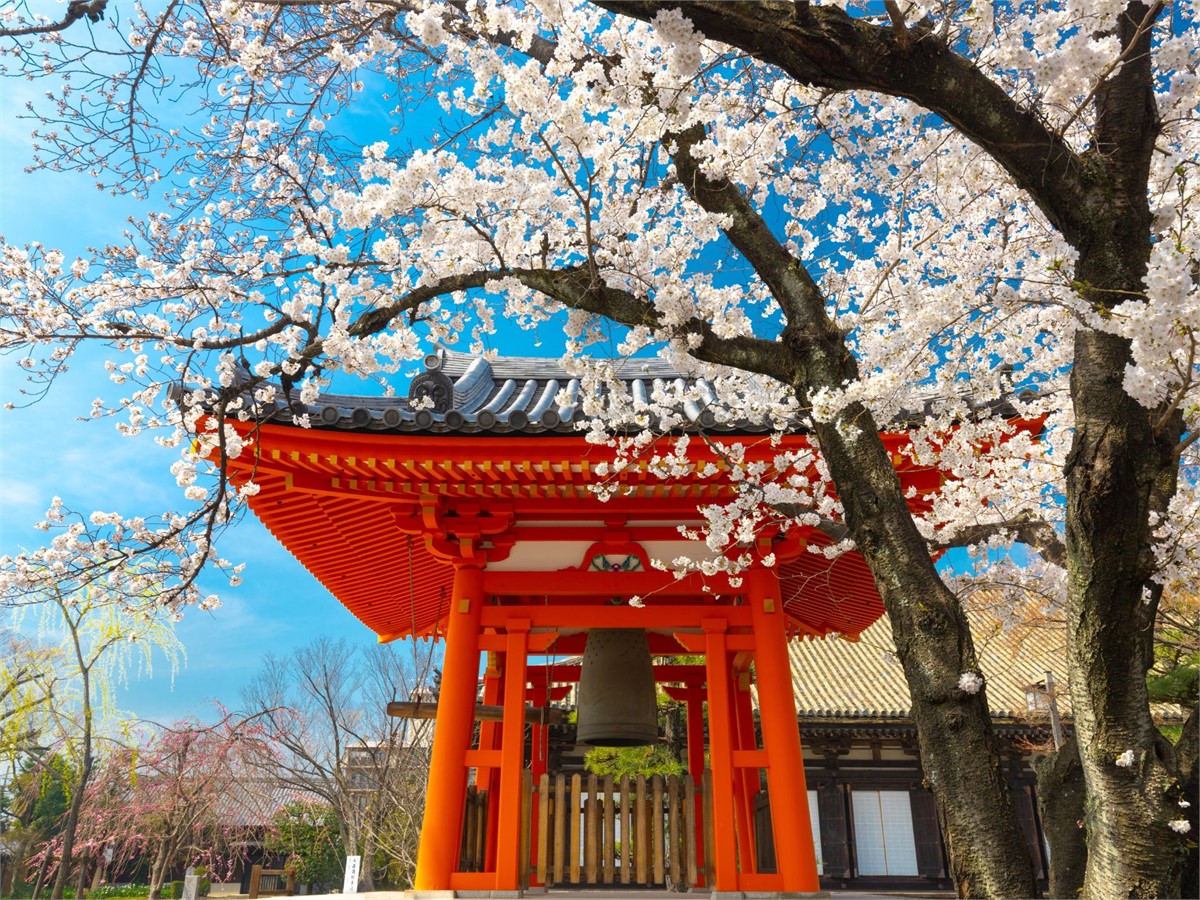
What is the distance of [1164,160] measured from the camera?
413 centimetres

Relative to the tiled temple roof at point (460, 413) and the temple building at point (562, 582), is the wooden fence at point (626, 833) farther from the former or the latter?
the tiled temple roof at point (460, 413)

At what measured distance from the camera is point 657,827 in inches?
241

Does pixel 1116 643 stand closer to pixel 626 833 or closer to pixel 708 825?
pixel 708 825

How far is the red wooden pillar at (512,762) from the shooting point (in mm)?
5695

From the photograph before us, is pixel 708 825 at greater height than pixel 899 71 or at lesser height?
lesser

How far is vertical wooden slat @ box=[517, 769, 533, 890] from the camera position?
5867 millimetres

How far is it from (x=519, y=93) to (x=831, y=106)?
169 cm

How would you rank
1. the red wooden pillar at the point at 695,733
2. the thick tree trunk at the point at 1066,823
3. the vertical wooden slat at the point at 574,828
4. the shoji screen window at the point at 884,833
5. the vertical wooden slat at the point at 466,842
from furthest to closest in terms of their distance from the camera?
1. the shoji screen window at the point at 884,833
2. the red wooden pillar at the point at 695,733
3. the vertical wooden slat at the point at 466,842
4. the vertical wooden slat at the point at 574,828
5. the thick tree trunk at the point at 1066,823

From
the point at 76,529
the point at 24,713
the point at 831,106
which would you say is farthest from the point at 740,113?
the point at 24,713

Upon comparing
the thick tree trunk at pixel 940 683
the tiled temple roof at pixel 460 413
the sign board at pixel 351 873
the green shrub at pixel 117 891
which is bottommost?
the green shrub at pixel 117 891

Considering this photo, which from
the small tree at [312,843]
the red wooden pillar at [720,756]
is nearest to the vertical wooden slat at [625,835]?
the red wooden pillar at [720,756]

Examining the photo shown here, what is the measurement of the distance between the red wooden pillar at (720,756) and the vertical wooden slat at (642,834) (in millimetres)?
516

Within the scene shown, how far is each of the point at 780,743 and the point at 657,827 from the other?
108 cm

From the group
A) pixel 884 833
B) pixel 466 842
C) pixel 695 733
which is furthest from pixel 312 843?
pixel 466 842
